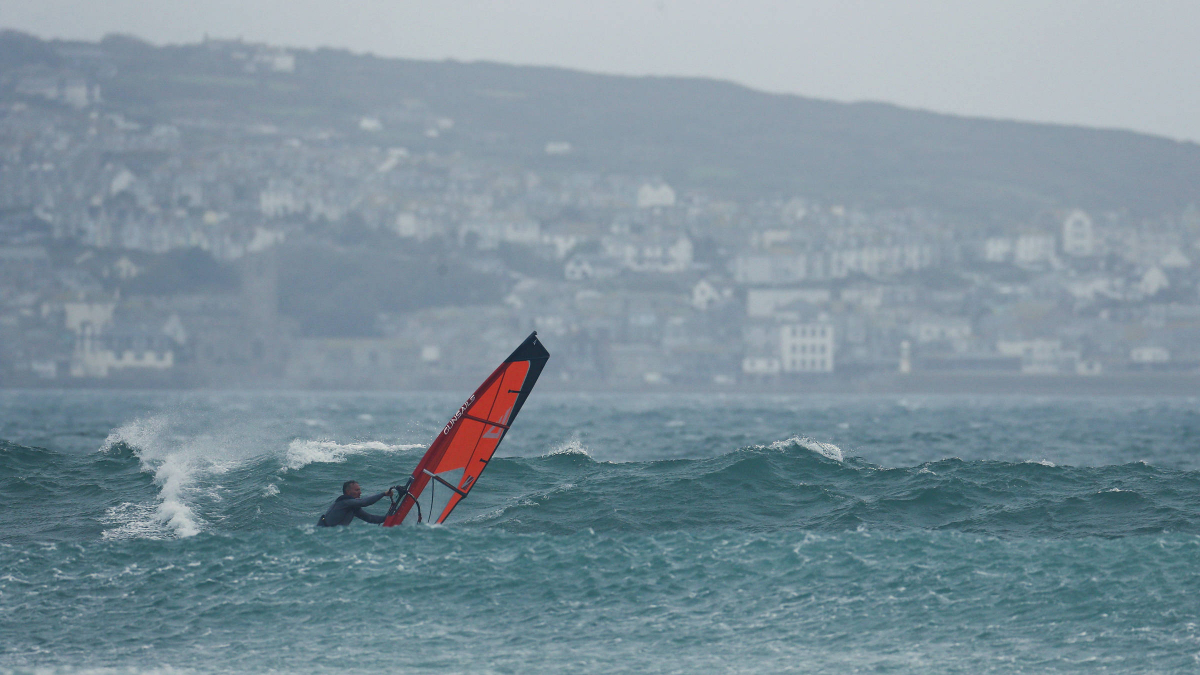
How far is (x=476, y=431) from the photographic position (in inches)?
607

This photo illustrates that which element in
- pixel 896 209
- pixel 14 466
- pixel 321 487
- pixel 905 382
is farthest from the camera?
pixel 896 209

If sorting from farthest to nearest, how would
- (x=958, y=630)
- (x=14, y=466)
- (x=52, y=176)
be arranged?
(x=52, y=176), (x=14, y=466), (x=958, y=630)

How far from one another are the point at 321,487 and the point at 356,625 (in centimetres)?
631

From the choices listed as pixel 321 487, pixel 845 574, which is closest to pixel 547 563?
pixel 845 574

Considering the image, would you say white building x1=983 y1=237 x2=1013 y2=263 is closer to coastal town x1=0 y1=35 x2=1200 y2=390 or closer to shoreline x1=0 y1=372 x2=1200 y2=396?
coastal town x1=0 y1=35 x2=1200 y2=390

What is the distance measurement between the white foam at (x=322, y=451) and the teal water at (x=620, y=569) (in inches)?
7.5

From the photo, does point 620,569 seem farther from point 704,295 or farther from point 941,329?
point 704,295

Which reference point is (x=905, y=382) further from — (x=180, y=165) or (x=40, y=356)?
(x=180, y=165)

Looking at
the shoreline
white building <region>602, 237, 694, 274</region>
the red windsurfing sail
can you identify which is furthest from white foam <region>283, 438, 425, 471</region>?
white building <region>602, 237, 694, 274</region>

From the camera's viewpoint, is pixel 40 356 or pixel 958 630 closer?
pixel 958 630

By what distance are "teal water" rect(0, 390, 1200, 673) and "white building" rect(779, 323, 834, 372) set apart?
106500mm

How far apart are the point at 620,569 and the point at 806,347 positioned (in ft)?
377

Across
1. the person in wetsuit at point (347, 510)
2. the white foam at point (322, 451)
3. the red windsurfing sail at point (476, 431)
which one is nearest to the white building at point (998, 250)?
the white foam at point (322, 451)

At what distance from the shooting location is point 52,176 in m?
166
